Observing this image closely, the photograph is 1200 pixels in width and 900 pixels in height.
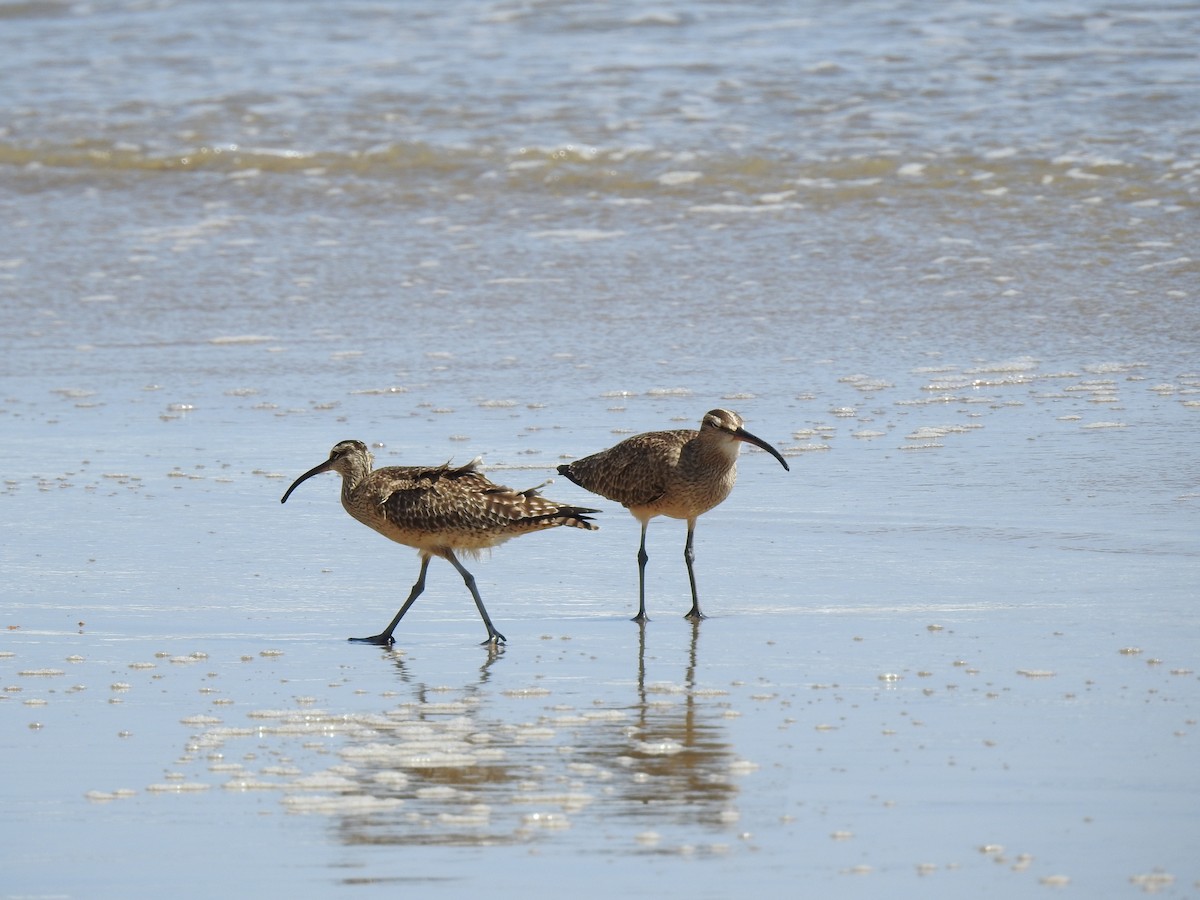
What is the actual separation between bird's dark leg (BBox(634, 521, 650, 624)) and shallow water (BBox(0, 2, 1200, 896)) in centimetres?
12

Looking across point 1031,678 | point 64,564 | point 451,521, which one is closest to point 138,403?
point 64,564

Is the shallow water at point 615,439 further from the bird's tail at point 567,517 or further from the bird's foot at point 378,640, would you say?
the bird's tail at point 567,517

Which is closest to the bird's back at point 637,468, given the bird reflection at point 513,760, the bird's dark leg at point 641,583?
the bird's dark leg at point 641,583

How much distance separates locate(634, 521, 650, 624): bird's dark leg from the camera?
260 inches

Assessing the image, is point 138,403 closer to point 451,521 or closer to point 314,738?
point 451,521

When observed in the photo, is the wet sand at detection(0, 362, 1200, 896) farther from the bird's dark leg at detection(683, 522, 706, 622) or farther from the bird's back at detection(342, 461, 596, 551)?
the bird's back at detection(342, 461, 596, 551)

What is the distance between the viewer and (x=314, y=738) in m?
5.16

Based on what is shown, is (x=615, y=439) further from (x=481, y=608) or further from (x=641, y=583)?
(x=481, y=608)

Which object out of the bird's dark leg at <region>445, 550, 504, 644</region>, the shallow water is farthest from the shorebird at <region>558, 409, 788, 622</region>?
the bird's dark leg at <region>445, 550, 504, 644</region>

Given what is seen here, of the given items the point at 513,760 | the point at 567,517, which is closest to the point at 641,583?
the point at 567,517

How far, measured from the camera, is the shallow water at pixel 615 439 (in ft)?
14.9

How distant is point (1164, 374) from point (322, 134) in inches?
382

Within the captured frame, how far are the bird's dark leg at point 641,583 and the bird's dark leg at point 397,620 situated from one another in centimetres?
77

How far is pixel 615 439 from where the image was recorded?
9016mm
